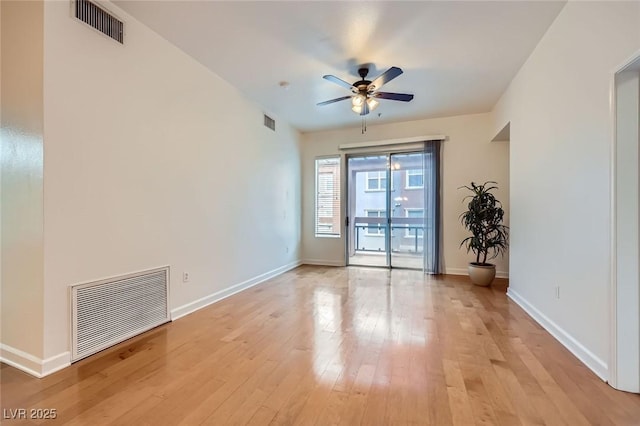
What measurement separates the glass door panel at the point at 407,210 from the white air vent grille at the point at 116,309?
435 centimetres

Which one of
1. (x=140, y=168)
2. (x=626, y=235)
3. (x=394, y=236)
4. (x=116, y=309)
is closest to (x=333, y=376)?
(x=116, y=309)

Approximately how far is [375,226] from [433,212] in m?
1.26

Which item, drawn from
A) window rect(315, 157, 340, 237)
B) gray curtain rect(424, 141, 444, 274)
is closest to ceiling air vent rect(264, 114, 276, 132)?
window rect(315, 157, 340, 237)

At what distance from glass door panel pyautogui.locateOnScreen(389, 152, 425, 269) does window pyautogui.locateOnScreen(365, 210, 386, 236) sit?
21 centimetres

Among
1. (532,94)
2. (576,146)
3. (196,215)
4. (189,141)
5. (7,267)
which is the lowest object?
(7,267)

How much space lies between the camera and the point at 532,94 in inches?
125

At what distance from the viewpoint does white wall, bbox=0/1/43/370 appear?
204 cm

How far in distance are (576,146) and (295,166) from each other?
15.1 feet

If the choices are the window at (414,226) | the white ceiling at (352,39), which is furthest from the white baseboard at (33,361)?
the window at (414,226)

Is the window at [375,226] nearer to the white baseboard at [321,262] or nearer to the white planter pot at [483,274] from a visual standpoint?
the white baseboard at [321,262]

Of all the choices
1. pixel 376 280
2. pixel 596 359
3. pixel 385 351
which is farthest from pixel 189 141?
pixel 596 359

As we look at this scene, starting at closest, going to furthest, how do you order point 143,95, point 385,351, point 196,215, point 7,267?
point 7,267
point 385,351
point 143,95
point 196,215

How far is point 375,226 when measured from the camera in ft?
20.1

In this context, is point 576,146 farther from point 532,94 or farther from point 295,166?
point 295,166
